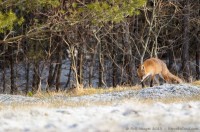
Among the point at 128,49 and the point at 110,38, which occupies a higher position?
the point at 110,38

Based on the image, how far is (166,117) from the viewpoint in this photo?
6793mm

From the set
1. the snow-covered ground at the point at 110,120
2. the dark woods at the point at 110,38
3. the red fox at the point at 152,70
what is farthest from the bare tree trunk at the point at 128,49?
the snow-covered ground at the point at 110,120

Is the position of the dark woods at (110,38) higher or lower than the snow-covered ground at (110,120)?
higher

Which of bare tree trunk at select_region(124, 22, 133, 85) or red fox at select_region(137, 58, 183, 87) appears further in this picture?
bare tree trunk at select_region(124, 22, 133, 85)

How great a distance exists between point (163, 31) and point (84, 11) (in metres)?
14.6

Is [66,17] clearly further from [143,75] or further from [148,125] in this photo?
[148,125]

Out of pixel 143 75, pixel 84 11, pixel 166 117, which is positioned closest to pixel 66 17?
pixel 84 11

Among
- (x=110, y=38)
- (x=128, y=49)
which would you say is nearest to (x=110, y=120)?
(x=128, y=49)

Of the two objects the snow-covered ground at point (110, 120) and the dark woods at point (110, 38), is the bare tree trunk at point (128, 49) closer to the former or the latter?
the dark woods at point (110, 38)

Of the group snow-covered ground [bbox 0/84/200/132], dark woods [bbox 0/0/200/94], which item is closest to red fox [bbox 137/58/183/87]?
dark woods [bbox 0/0/200/94]

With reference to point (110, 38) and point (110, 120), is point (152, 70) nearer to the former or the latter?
point (110, 120)

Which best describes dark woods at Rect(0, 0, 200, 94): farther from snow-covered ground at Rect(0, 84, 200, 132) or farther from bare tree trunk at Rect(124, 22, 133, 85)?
snow-covered ground at Rect(0, 84, 200, 132)

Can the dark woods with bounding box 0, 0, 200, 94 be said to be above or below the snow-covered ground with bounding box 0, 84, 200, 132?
above

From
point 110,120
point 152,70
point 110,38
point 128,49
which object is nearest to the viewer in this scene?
point 110,120
